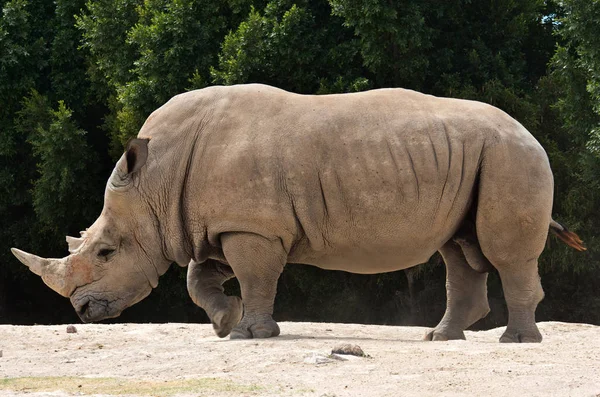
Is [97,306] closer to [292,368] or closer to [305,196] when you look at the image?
[305,196]

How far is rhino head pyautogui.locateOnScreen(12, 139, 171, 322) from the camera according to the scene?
34.5 ft

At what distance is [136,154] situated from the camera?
10.4 meters

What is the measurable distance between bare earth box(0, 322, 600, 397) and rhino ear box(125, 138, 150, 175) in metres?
1.61

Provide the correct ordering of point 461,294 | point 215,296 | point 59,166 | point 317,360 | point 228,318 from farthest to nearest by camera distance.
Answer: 1. point 59,166
2. point 461,294
3. point 215,296
4. point 228,318
5. point 317,360

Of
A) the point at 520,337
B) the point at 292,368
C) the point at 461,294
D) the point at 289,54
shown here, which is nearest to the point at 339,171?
the point at 461,294

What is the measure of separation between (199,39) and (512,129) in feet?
30.0

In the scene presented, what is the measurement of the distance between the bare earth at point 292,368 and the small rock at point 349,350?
0.09 m

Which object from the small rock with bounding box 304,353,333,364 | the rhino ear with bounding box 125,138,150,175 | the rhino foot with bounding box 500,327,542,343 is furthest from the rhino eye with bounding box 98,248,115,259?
the rhino foot with bounding box 500,327,542,343

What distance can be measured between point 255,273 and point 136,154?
1.55 m

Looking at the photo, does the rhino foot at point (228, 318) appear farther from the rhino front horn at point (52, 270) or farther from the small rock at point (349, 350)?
the small rock at point (349, 350)

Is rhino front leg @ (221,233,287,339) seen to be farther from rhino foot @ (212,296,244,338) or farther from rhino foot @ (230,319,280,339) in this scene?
rhino foot @ (212,296,244,338)

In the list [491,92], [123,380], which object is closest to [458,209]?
[123,380]

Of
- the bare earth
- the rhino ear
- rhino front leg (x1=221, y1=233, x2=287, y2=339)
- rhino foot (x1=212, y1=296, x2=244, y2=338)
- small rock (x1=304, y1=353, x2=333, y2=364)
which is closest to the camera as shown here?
the bare earth

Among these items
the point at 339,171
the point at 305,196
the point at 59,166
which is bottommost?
the point at 59,166
